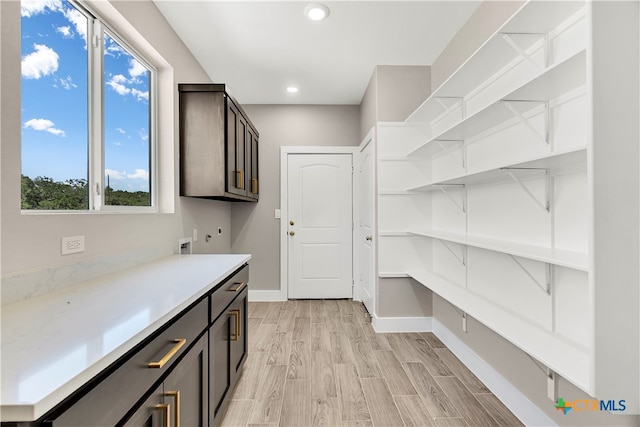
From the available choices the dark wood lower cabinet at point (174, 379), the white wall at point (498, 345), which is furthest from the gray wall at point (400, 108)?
the dark wood lower cabinet at point (174, 379)

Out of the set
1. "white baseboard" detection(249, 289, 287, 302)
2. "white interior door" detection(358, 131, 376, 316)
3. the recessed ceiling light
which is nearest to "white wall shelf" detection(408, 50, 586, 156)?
the recessed ceiling light

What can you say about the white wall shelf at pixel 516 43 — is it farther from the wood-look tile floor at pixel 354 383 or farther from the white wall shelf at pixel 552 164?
the wood-look tile floor at pixel 354 383

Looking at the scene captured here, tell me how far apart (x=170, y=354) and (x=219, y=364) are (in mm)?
661

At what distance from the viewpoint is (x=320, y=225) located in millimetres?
4051

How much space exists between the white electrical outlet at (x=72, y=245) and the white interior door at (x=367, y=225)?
7.91ft

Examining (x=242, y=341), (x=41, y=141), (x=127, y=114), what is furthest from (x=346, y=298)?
(x=41, y=141)

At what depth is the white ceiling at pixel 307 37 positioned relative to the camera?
212 cm

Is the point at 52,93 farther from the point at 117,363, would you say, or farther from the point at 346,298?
the point at 346,298

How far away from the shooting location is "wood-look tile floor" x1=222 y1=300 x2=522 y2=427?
171 centimetres

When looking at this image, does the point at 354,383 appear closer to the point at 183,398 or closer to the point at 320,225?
the point at 183,398

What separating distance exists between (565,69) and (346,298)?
3.41m

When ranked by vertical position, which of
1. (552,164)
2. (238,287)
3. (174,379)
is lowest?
(174,379)

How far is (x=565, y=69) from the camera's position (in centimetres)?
114

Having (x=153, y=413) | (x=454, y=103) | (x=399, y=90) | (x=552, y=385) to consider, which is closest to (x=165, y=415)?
(x=153, y=413)
